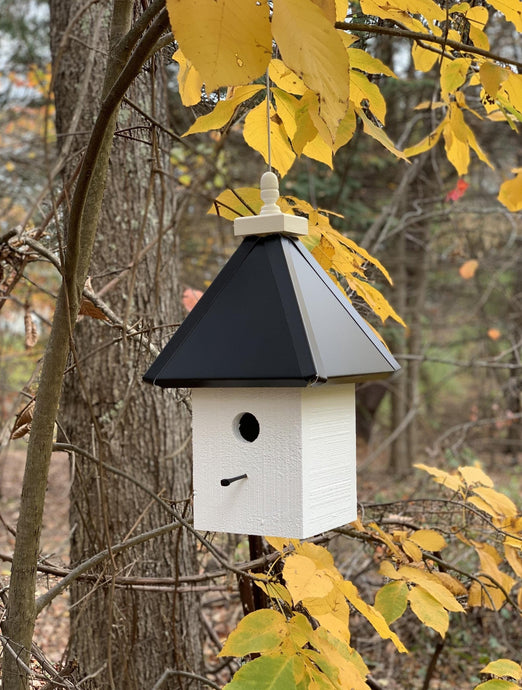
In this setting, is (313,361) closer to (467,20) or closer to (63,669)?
(63,669)

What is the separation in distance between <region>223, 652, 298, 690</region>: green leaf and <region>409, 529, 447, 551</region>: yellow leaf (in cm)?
81

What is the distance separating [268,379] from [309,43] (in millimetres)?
570

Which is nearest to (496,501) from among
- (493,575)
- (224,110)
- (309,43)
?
(493,575)

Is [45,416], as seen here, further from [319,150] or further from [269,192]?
[319,150]

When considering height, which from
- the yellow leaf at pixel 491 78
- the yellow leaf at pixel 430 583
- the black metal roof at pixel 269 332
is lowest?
the yellow leaf at pixel 430 583

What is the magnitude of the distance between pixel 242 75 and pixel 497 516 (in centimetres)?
180

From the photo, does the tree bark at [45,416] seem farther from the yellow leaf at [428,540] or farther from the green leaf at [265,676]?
the yellow leaf at [428,540]

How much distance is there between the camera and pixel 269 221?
4.58 ft

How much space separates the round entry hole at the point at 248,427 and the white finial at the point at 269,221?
36cm

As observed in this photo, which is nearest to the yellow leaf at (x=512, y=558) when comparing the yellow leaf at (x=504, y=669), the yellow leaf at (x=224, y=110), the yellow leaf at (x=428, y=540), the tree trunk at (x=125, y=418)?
the yellow leaf at (x=428, y=540)

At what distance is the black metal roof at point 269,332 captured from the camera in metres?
1.26

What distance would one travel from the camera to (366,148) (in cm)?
922

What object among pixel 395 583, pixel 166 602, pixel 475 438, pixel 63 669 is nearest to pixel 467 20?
pixel 395 583

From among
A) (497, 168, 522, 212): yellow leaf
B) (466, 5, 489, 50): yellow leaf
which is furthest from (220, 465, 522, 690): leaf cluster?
(466, 5, 489, 50): yellow leaf
